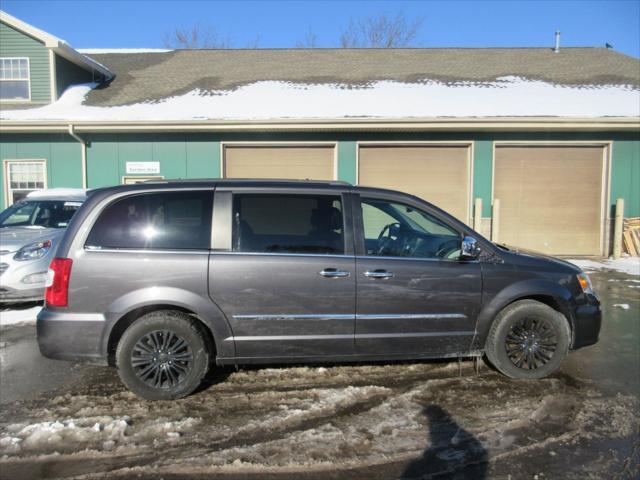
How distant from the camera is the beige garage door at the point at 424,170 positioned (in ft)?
40.2

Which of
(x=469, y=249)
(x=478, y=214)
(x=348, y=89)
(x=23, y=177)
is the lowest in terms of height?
(x=469, y=249)

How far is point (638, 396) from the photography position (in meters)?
4.00

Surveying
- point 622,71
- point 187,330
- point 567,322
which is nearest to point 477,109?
point 622,71

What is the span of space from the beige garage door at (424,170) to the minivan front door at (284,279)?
8366 mm

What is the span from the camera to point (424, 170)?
12.3 m

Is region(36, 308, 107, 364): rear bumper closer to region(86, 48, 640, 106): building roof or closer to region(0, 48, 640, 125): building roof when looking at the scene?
region(0, 48, 640, 125): building roof

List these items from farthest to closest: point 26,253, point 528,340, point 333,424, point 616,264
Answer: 1. point 616,264
2. point 26,253
3. point 528,340
4. point 333,424

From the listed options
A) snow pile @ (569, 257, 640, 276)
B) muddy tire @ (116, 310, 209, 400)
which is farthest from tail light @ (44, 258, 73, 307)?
→ snow pile @ (569, 257, 640, 276)

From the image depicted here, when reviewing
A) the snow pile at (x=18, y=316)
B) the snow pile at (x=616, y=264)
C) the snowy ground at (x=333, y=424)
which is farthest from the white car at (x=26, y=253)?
the snow pile at (x=616, y=264)

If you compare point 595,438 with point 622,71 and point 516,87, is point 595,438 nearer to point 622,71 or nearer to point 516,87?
point 516,87

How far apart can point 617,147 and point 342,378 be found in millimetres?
11121

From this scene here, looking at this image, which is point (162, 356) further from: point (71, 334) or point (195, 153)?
point (195, 153)

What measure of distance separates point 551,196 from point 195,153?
365 inches

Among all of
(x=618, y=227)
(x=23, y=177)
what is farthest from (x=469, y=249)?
Answer: (x=23, y=177)
